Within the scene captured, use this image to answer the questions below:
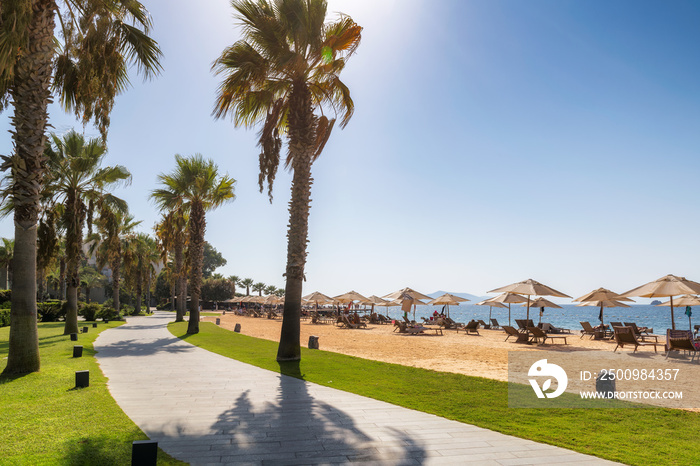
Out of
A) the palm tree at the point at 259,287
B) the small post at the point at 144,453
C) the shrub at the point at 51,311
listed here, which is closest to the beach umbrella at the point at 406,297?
the shrub at the point at 51,311

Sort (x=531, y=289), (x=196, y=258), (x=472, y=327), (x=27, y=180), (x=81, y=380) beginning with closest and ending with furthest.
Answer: (x=81, y=380)
(x=27, y=180)
(x=531, y=289)
(x=196, y=258)
(x=472, y=327)

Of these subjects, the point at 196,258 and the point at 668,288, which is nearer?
the point at 668,288

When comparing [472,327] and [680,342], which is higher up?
[680,342]

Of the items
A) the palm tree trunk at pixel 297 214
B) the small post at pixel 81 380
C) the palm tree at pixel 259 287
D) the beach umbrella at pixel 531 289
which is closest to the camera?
the small post at pixel 81 380

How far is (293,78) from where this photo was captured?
1205 cm

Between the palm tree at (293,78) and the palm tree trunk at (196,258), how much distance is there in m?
10.8

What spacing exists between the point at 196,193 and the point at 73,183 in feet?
19.4

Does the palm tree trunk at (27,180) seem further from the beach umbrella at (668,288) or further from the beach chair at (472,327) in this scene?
the beach chair at (472,327)

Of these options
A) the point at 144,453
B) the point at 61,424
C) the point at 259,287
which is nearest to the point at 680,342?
the point at 144,453

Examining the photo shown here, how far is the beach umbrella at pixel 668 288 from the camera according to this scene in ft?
47.2

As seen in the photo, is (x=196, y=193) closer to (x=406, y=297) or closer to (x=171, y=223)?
(x=171, y=223)

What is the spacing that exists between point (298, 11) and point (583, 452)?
1106 cm

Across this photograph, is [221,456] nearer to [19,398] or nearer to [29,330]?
[19,398]

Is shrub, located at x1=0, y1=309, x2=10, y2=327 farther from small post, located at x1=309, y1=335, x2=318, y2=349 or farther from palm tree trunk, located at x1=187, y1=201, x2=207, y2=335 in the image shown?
small post, located at x1=309, y1=335, x2=318, y2=349
